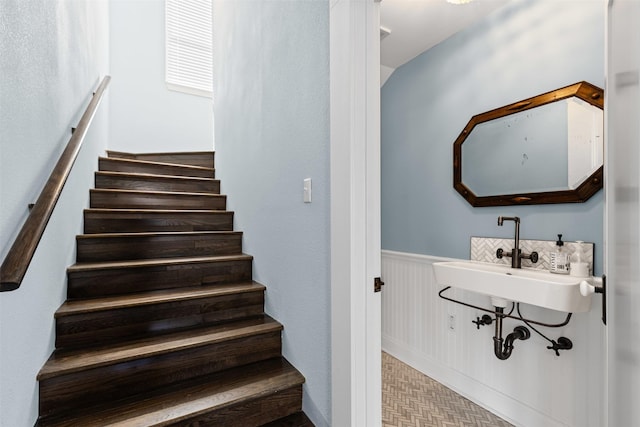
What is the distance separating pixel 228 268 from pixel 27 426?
1.13m

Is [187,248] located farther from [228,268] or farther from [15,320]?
[15,320]

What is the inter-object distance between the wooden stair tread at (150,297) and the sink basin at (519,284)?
3.85 feet

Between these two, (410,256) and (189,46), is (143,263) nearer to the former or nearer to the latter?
(410,256)

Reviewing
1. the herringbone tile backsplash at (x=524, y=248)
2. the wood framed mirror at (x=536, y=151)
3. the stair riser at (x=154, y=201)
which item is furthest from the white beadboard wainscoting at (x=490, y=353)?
A: the stair riser at (x=154, y=201)

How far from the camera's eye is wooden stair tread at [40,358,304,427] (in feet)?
3.86

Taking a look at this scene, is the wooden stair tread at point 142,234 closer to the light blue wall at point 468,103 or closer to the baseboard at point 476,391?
the light blue wall at point 468,103

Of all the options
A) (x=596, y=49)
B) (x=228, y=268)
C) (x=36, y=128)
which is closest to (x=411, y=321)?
(x=228, y=268)

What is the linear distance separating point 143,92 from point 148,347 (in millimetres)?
3377

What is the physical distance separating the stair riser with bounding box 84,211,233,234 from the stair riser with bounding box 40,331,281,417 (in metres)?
1.05

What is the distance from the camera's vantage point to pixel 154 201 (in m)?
2.41

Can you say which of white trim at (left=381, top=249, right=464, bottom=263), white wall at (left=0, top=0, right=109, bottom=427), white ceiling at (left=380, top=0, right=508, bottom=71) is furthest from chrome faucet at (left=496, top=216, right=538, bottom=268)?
white wall at (left=0, top=0, right=109, bottom=427)

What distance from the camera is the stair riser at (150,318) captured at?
1.43 meters

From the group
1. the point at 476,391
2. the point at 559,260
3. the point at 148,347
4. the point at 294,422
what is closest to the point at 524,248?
the point at 559,260

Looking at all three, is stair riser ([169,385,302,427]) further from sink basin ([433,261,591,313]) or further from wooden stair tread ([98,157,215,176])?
wooden stair tread ([98,157,215,176])
